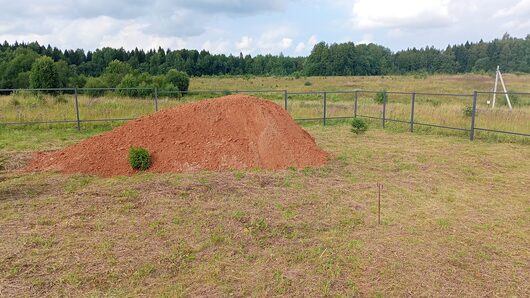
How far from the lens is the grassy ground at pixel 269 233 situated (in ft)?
11.8

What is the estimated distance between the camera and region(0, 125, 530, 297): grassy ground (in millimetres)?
3605

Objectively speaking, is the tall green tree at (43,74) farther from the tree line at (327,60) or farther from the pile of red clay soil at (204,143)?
the pile of red clay soil at (204,143)

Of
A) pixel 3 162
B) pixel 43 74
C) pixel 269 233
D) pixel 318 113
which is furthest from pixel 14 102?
pixel 43 74

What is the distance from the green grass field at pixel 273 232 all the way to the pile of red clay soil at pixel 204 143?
50 cm

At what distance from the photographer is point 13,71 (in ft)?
155

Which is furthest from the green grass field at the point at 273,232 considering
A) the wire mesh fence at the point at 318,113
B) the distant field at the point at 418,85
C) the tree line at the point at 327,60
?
the tree line at the point at 327,60

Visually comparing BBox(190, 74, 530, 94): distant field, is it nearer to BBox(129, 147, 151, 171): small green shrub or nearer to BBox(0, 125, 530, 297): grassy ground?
BBox(0, 125, 530, 297): grassy ground

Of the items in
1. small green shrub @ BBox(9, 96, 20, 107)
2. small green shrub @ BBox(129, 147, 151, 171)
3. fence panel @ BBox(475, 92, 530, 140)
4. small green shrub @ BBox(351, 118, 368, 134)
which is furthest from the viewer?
small green shrub @ BBox(9, 96, 20, 107)

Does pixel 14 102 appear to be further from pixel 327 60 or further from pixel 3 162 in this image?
pixel 327 60

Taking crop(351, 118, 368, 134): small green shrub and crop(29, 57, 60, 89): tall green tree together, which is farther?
crop(29, 57, 60, 89): tall green tree

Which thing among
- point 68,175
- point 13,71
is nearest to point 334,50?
point 13,71

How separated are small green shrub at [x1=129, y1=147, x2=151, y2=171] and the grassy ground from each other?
489mm

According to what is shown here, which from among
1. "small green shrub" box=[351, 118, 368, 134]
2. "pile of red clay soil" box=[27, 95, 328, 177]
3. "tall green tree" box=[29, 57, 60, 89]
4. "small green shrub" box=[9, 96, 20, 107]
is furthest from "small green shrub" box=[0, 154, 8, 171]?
"tall green tree" box=[29, 57, 60, 89]

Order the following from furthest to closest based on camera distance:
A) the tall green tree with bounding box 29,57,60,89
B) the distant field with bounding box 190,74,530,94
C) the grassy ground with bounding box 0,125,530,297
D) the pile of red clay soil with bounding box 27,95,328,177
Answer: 1. the distant field with bounding box 190,74,530,94
2. the tall green tree with bounding box 29,57,60,89
3. the pile of red clay soil with bounding box 27,95,328,177
4. the grassy ground with bounding box 0,125,530,297
